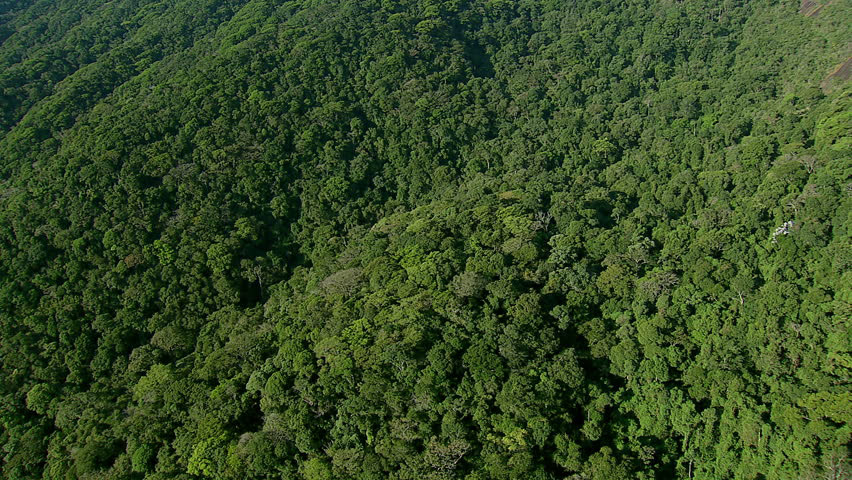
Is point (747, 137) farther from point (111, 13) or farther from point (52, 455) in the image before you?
point (111, 13)

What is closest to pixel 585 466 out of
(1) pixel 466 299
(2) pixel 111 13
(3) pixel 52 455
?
(1) pixel 466 299

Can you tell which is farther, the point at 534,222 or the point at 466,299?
the point at 534,222

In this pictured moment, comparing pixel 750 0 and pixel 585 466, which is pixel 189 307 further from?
pixel 750 0

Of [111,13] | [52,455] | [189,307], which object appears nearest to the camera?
[52,455]

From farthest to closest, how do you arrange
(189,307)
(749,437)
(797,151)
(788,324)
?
(189,307) < (797,151) < (788,324) < (749,437)

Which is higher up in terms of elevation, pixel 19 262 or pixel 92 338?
pixel 19 262

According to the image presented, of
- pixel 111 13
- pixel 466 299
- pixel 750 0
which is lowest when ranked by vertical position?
pixel 750 0
